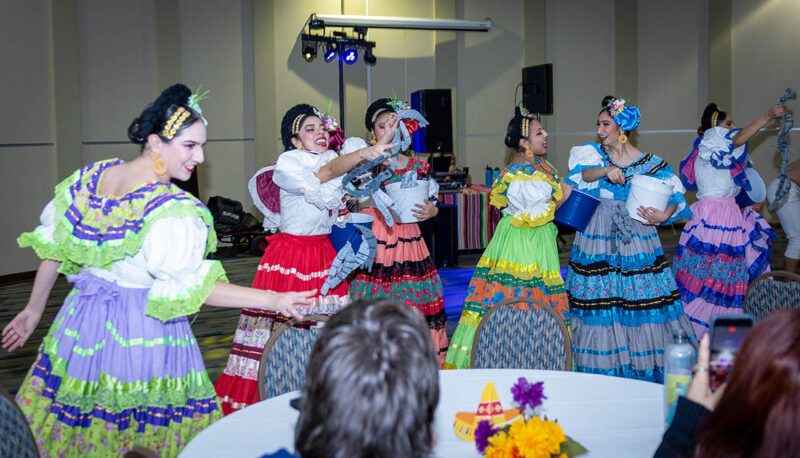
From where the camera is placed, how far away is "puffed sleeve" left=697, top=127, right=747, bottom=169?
5418mm

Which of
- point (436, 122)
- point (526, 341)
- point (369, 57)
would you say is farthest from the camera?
point (369, 57)

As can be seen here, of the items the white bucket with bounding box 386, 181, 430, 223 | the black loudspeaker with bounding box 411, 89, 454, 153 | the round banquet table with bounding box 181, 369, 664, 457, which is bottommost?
the round banquet table with bounding box 181, 369, 664, 457

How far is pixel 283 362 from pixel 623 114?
8.76 ft

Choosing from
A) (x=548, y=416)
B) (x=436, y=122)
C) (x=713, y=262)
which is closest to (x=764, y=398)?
(x=548, y=416)

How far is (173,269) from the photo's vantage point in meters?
2.29

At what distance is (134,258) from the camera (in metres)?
2.39

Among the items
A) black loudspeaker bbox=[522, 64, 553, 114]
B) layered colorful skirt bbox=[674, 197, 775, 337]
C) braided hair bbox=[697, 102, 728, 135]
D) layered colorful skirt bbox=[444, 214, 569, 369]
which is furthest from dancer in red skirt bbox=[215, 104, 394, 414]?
black loudspeaker bbox=[522, 64, 553, 114]

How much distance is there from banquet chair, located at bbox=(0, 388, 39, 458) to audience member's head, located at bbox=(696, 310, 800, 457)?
1590 millimetres

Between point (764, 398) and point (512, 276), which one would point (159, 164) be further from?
point (512, 276)

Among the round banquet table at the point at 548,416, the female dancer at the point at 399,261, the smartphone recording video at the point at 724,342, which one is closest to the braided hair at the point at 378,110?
the female dancer at the point at 399,261

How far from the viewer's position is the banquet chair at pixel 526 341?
292 centimetres

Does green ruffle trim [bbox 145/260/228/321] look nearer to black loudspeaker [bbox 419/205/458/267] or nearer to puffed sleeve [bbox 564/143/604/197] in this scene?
puffed sleeve [bbox 564/143/604/197]

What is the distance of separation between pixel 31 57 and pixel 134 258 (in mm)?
7291

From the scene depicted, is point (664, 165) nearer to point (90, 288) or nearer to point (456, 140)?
point (90, 288)
